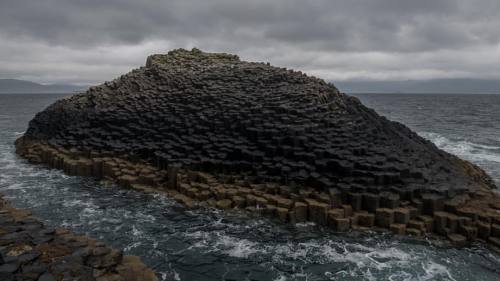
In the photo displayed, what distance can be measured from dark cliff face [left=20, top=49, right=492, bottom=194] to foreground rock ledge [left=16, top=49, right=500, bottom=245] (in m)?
0.06

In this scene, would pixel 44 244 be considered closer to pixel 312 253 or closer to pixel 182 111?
pixel 312 253

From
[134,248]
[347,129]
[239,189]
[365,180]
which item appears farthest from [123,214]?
[347,129]

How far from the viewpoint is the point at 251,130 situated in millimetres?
18234

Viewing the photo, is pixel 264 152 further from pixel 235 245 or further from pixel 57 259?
pixel 57 259

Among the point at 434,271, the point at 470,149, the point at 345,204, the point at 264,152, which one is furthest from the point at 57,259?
the point at 470,149

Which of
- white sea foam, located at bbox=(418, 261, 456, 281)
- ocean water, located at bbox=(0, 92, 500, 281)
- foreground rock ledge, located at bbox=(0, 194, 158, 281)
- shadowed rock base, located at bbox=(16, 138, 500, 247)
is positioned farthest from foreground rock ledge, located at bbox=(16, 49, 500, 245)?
foreground rock ledge, located at bbox=(0, 194, 158, 281)

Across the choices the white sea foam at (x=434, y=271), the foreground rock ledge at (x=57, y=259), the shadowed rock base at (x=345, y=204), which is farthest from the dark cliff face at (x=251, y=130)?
the foreground rock ledge at (x=57, y=259)

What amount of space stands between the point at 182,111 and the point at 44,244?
514 inches

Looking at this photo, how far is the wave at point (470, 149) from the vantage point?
2631 cm

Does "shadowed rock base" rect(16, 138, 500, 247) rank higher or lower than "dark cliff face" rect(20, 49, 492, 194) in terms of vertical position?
lower

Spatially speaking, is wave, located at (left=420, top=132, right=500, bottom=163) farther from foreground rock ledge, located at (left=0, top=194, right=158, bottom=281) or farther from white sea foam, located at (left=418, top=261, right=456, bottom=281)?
foreground rock ledge, located at (left=0, top=194, right=158, bottom=281)

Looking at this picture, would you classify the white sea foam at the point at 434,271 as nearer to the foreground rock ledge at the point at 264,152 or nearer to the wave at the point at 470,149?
the foreground rock ledge at the point at 264,152

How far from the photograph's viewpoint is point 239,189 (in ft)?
49.5

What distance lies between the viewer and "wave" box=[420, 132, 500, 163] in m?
26.3
